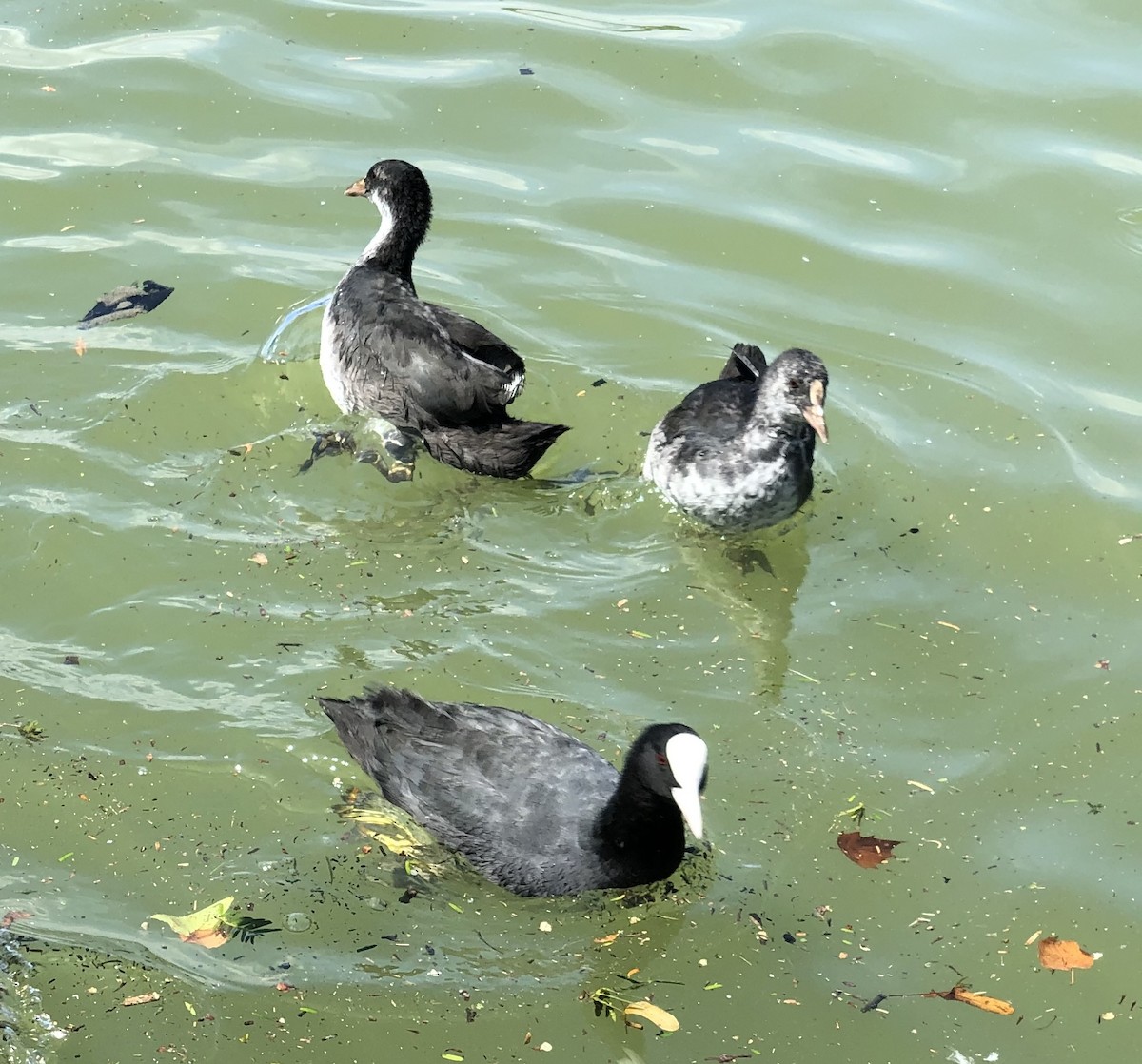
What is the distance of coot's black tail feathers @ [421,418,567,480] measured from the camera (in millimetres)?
7891

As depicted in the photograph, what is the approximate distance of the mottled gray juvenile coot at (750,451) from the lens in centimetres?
766

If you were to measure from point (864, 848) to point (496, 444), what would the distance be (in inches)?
117

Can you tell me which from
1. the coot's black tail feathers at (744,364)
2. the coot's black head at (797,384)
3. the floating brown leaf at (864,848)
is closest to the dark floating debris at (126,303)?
the coot's black tail feathers at (744,364)

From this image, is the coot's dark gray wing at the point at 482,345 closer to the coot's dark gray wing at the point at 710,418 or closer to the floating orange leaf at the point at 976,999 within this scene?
the coot's dark gray wing at the point at 710,418

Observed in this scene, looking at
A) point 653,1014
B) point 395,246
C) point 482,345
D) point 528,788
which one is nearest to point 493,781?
point 528,788

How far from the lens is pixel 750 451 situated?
772 centimetres

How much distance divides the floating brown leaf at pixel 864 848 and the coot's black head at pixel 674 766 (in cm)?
90

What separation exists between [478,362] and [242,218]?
9.09ft

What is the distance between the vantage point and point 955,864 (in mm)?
5965

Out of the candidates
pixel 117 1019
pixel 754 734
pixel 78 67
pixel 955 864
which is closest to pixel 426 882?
pixel 117 1019

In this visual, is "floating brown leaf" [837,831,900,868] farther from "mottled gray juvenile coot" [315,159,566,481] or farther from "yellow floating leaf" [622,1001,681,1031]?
"mottled gray juvenile coot" [315,159,566,481]

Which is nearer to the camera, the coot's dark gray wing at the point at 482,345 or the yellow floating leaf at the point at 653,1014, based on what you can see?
the yellow floating leaf at the point at 653,1014

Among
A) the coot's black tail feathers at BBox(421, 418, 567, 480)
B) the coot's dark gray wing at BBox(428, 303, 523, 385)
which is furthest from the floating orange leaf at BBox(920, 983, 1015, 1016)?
the coot's dark gray wing at BBox(428, 303, 523, 385)

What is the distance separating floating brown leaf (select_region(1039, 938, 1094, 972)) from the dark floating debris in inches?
243
